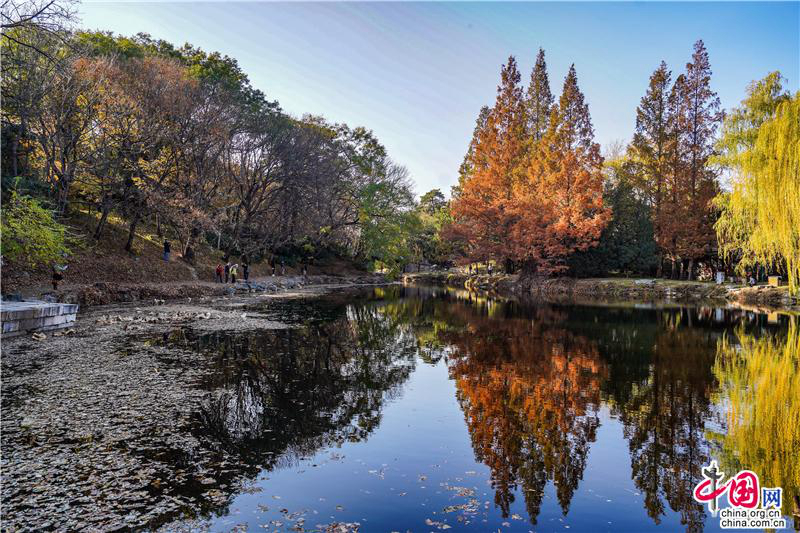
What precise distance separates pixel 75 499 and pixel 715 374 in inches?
538

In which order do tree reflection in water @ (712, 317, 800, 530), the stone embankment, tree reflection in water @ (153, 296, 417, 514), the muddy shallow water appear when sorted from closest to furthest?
the muddy shallow water
tree reflection in water @ (712, 317, 800, 530)
tree reflection in water @ (153, 296, 417, 514)
the stone embankment

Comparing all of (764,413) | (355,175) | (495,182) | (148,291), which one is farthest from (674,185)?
(148,291)

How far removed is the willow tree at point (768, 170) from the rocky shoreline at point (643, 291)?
411cm

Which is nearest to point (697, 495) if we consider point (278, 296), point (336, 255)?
point (278, 296)

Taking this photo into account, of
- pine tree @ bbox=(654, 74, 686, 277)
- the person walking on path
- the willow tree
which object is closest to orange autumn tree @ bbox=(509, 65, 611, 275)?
pine tree @ bbox=(654, 74, 686, 277)

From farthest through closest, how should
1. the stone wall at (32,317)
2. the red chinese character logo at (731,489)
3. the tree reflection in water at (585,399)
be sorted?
the stone wall at (32,317) < the tree reflection in water at (585,399) < the red chinese character logo at (731,489)

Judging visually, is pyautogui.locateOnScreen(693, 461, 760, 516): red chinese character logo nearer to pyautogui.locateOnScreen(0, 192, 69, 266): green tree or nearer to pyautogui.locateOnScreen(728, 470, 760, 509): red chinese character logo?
pyautogui.locateOnScreen(728, 470, 760, 509): red chinese character logo

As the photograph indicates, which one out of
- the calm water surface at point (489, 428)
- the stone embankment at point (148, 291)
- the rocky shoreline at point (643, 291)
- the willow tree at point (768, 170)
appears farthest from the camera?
the rocky shoreline at point (643, 291)

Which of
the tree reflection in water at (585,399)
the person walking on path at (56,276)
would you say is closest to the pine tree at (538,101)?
the tree reflection in water at (585,399)

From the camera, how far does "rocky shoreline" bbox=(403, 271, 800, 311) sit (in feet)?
107

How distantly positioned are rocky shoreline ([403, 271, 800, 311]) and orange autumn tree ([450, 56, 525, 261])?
408 cm

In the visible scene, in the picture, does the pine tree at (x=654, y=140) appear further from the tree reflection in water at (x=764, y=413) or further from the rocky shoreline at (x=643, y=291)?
the tree reflection in water at (x=764, y=413)

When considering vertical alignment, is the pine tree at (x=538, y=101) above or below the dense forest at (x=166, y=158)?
above

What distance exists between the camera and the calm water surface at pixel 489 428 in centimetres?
579
